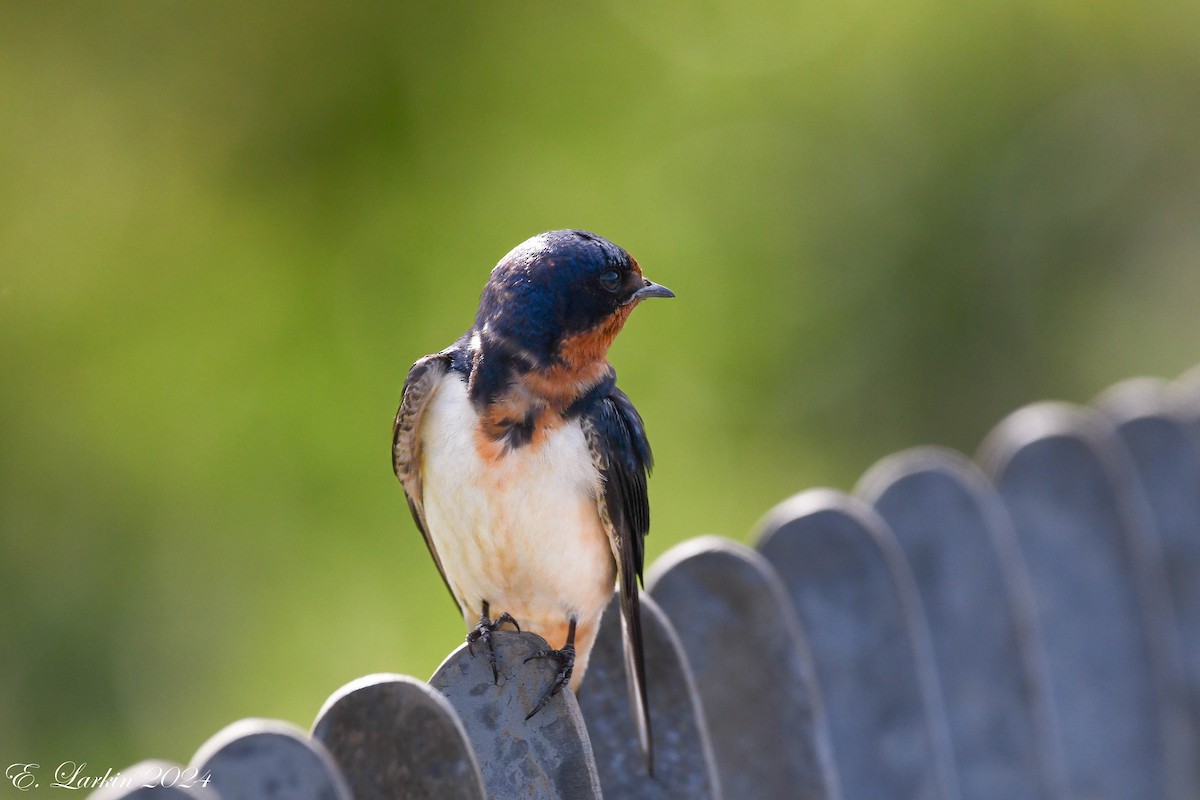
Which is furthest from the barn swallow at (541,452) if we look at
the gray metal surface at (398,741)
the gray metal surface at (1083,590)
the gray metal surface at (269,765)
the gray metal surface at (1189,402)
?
the gray metal surface at (1189,402)

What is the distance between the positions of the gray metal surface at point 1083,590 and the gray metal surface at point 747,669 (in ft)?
3.22

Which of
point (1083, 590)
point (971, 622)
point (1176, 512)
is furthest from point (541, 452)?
point (1176, 512)

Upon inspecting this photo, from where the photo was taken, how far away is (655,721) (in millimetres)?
1808

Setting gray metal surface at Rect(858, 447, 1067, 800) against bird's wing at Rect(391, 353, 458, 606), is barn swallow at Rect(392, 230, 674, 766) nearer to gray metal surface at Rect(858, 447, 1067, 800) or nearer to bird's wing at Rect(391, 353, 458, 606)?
bird's wing at Rect(391, 353, 458, 606)

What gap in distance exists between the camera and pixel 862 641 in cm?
219

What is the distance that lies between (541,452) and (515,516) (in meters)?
0.10

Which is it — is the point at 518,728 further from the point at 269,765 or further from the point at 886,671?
the point at 886,671

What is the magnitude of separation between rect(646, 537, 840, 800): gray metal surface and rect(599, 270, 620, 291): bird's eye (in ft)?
1.53

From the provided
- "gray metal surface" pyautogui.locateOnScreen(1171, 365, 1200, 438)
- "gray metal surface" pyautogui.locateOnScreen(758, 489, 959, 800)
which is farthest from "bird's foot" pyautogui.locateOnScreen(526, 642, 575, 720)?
"gray metal surface" pyautogui.locateOnScreen(1171, 365, 1200, 438)

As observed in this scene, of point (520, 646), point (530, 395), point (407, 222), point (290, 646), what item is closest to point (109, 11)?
point (407, 222)

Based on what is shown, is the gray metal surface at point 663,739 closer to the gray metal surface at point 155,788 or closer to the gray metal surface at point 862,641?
the gray metal surface at point 862,641

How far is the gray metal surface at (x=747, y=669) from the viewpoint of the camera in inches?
77.2

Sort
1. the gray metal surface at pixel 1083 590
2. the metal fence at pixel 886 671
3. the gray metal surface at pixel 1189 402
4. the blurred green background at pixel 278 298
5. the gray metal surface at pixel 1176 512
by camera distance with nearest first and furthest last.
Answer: the metal fence at pixel 886 671
the gray metal surface at pixel 1083 590
the gray metal surface at pixel 1176 512
the gray metal surface at pixel 1189 402
the blurred green background at pixel 278 298

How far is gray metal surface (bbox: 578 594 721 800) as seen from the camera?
5.87 feet
